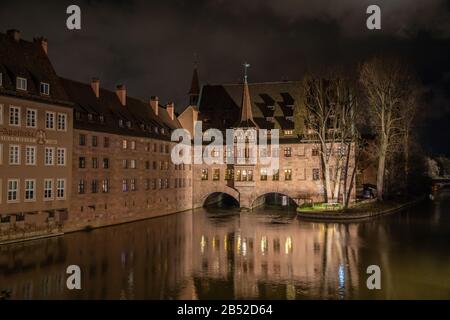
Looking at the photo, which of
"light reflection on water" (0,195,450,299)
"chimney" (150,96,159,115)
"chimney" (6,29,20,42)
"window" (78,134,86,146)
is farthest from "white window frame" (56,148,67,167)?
"chimney" (150,96,159,115)

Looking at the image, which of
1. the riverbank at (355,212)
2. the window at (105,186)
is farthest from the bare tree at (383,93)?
the window at (105,186)

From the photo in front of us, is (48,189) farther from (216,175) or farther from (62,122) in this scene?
(216,175)

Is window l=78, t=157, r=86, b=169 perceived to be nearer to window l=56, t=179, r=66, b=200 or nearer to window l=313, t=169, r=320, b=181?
window l=56, t=179, r=66, b=200

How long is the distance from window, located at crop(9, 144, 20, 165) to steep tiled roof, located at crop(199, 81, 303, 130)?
3354 cm

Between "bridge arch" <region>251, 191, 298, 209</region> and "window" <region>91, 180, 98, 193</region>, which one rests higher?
"window" <region>91, 180, 98, 193</region>

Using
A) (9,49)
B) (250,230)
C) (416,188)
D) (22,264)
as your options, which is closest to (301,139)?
(250,230)

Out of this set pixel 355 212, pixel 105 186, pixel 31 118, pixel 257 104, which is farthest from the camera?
pixel 257 104

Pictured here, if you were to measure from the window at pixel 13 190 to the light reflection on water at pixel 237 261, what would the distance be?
3.52m

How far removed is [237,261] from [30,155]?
18633mm

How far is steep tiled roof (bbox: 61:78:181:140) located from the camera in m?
43.9

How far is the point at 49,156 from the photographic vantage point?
126 ft

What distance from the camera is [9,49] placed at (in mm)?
37281

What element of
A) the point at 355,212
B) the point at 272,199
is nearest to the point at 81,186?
the point at 355,212

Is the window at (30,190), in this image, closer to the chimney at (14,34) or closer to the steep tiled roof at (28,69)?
the steep tiled roof at (28,69)
